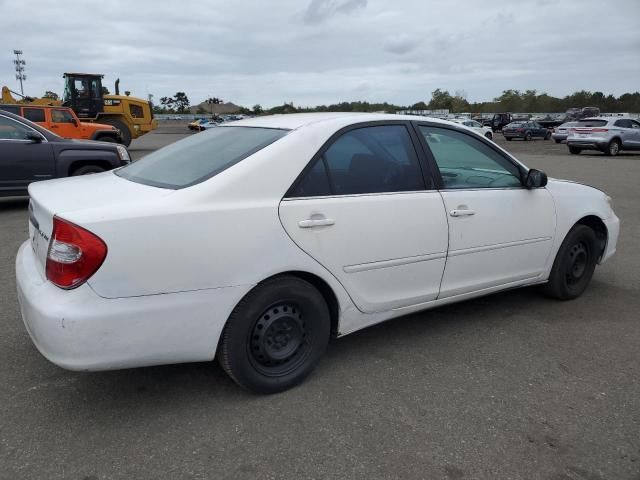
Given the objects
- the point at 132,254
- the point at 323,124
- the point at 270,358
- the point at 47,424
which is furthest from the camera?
the point at 323,124

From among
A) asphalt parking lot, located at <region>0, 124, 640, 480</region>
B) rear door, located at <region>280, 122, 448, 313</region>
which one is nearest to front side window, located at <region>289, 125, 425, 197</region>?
rear door, located at <region>280, 122, 448, 313</region>

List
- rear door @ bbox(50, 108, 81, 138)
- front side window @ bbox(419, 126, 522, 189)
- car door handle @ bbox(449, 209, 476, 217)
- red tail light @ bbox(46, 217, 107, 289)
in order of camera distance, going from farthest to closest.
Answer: rear door @ bbox(50, 108, 81, 138), front side window @ bbox(419, 126, 522, 189), car door handle @ bbox(449, 209, 476, 217), red tail light @ bbox(46, 217, 107, 289)

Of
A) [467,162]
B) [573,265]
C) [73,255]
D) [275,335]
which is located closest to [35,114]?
[467,162]

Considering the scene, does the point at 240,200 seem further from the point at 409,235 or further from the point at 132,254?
the point at 409,235

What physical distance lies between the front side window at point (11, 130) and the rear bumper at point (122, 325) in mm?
6841

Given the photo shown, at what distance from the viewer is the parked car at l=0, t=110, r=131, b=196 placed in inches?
330

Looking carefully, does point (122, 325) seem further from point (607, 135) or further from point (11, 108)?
point (607, 135)

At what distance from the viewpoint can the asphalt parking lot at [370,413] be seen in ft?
7.95

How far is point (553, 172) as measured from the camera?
15.0m

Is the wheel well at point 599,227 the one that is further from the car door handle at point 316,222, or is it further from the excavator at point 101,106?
the excavator at point 101,106

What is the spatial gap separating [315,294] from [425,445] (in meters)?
0.97

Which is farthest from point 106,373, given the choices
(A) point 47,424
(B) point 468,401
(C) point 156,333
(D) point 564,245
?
(D) point 564,245

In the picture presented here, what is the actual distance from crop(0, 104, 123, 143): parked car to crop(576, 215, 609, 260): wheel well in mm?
14531

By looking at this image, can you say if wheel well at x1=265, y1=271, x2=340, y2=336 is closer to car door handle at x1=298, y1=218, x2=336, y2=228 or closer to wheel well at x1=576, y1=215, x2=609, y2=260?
car door handle at x1=298, y1=218, x2=336, y2=228
